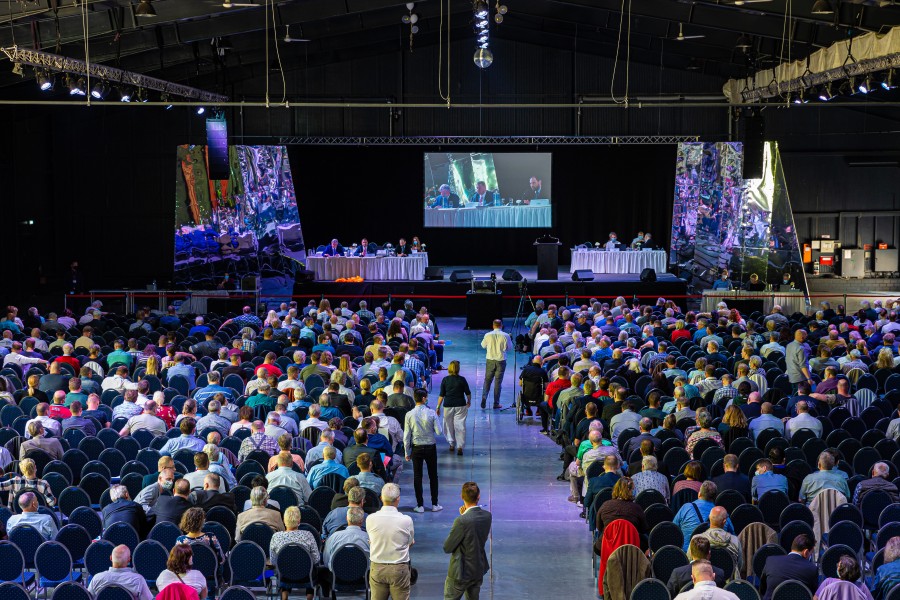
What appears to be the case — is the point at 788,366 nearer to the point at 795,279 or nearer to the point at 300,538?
the point at 300,538

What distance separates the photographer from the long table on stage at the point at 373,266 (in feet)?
99.4

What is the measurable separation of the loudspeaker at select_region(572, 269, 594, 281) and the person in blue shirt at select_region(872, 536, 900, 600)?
846 inches

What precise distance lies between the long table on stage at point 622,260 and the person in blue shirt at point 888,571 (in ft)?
77.5

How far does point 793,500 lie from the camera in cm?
1093

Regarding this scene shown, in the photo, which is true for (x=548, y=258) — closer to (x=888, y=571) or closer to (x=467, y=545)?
(x=467, y=545)

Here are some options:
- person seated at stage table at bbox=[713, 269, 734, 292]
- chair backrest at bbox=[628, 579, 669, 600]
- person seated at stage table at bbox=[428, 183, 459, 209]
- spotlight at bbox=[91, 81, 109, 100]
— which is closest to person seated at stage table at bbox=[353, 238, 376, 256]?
person seated at stage table at bbox=[428, 183, 459, 209]

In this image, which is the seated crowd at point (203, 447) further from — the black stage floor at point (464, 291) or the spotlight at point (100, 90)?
the black stage floor at point (464, 291)

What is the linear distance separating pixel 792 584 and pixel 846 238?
2873cm

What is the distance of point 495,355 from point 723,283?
13.7 m

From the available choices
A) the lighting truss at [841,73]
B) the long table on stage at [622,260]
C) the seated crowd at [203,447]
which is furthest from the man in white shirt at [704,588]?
the long table on stage at [622,260]

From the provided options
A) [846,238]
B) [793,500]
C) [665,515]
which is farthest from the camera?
[846,238]

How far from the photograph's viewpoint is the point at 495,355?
17922 mm

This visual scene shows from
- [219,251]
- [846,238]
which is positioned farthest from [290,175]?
[846,238]

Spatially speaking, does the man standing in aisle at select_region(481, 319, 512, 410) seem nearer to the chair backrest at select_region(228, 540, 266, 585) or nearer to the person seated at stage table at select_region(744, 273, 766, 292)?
the chair backrest at select_region(228, 540, 266, 585)
